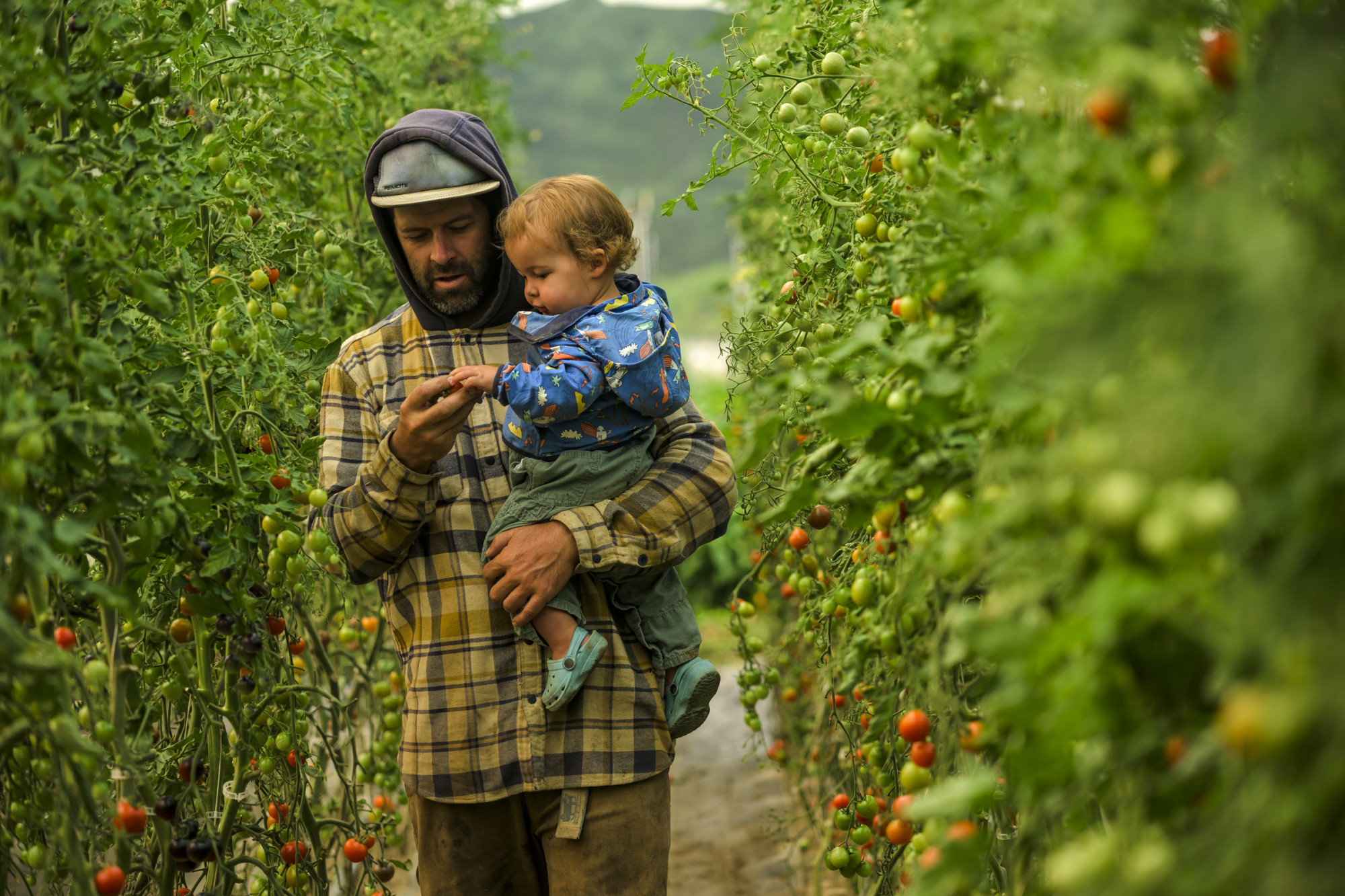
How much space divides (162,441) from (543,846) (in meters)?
0.89

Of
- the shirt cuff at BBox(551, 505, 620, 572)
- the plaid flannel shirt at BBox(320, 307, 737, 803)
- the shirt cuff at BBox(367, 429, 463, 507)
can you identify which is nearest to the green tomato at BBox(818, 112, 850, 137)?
the plaid flannel shirt at BBox(320, 307, 737, 803)

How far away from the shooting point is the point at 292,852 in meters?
1.73

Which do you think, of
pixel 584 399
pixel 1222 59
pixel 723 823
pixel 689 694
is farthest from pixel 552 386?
pixel 723 823

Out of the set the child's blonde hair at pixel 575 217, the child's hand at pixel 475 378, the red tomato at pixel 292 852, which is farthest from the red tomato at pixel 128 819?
the child's blonde hair at pixel 575 217

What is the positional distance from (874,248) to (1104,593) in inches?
21.7

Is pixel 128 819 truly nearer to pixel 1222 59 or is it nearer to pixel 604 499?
pixel 604 499

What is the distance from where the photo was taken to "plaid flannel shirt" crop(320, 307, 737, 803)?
1.69 m

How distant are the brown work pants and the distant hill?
884 inches

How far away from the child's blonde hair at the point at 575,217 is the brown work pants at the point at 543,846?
885 mm

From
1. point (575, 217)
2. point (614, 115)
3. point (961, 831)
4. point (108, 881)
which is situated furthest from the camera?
point (614, 115)

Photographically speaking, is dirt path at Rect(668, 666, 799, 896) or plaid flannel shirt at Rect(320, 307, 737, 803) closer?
plaid flannel shirt at Rect(320, 307, 737, 803)

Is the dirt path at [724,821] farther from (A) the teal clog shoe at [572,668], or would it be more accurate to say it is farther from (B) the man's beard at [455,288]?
(B) the man's beard at [455,288]

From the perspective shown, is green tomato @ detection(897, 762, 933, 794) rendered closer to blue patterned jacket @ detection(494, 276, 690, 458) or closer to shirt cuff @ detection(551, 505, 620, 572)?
shirt cuff @ detection(551, 505, 620, 572)

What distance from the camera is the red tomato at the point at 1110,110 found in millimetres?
609
